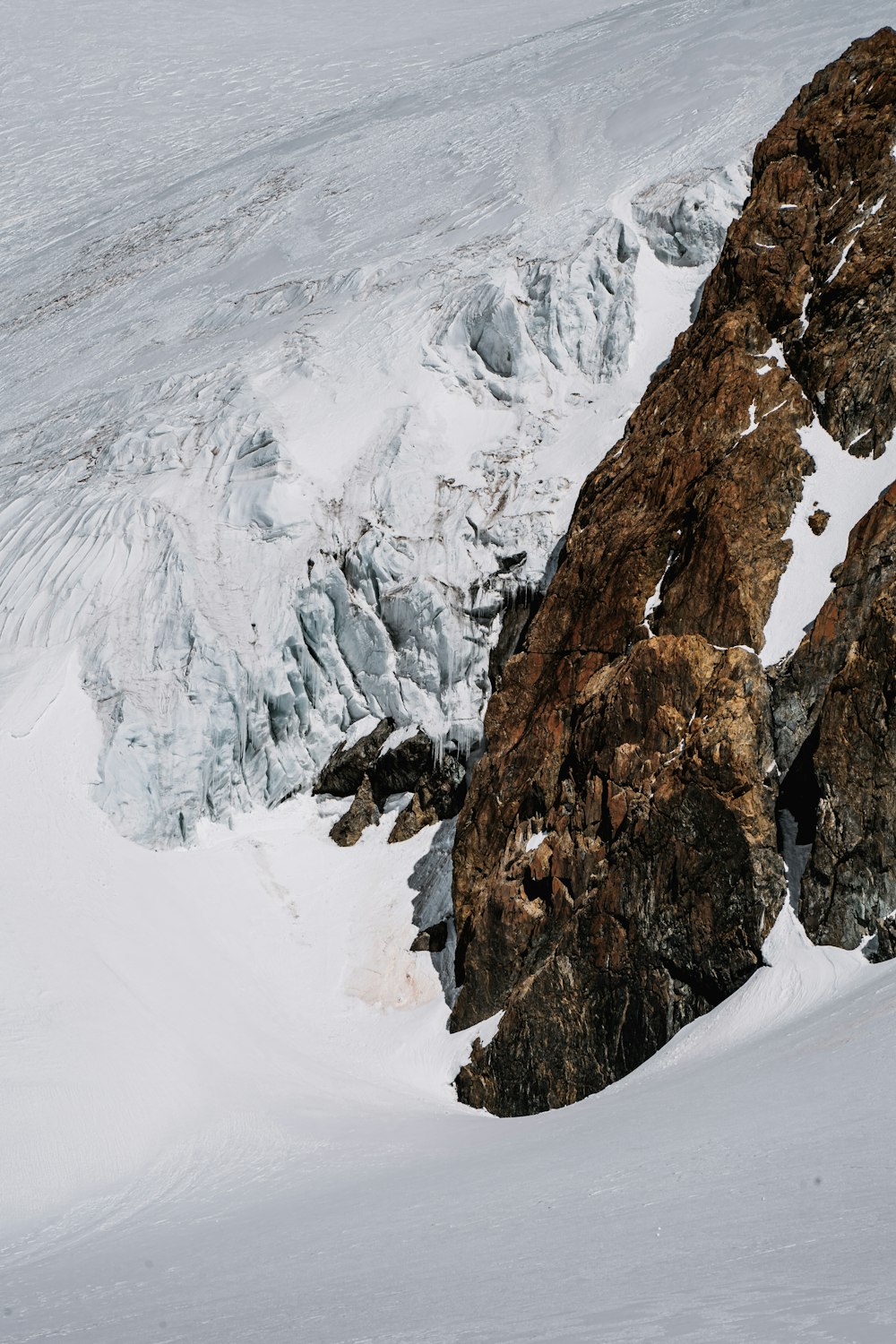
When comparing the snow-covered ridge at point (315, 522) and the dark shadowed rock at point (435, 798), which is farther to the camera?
the snow-covered ridge at point (315, 522)

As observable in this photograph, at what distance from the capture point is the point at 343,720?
3034cm

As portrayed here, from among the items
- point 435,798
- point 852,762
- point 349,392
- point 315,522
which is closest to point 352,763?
point 435,798

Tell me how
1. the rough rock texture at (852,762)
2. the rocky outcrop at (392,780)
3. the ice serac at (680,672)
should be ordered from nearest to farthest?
the rough rock texture at (852,762) < the ice serac at (680,672) < the rocky outcrop at (392,780)

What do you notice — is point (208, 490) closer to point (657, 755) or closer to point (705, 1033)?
point (657, 755)

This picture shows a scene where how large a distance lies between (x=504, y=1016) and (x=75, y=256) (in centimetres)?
5095

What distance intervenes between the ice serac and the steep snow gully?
49.6 inches

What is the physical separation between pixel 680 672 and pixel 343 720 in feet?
43.4

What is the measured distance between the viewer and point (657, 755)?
756 inches

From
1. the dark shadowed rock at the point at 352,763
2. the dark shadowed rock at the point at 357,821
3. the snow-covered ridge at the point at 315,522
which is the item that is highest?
the snow-covered ridge at the point at 315,522

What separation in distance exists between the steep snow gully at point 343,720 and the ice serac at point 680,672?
1.26 m

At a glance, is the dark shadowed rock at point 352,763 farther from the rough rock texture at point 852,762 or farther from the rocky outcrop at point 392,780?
the rough rock texture at point 852,762

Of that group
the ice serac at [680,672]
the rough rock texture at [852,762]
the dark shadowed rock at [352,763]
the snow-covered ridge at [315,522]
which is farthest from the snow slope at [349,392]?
the rough rock texture at [852,762]

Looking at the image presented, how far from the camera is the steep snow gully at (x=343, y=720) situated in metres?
8.34

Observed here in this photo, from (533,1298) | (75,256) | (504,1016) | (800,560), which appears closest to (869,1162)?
(533,1298)
